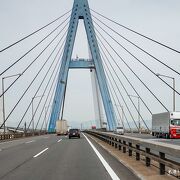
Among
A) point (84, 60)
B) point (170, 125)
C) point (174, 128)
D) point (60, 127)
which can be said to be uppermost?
point (84, 60)

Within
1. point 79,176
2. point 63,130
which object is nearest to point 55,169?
point 79,176

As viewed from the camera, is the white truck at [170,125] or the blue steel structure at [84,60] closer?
the white truck at [170,125]

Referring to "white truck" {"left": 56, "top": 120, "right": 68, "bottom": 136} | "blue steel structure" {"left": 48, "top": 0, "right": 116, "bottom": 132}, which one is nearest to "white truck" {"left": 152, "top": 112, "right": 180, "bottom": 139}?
"blue steel structure" {"left": 48, "top": 0, "right": 116, "bottom": 132}

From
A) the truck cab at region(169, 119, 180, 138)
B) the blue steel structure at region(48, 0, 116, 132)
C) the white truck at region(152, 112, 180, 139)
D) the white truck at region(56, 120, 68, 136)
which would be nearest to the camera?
the truck cab at region(169, 119, 180, 138)

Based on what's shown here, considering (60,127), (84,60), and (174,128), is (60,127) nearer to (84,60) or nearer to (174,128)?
(84,60)

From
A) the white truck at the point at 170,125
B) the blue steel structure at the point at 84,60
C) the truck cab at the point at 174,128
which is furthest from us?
the blue steel structure at the point at 84,60

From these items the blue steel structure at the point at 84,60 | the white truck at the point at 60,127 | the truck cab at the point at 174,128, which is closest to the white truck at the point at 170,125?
the truck cab at the point at 174,128

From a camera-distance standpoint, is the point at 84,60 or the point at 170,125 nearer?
the point at 170,125

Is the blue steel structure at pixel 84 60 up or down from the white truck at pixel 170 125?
up

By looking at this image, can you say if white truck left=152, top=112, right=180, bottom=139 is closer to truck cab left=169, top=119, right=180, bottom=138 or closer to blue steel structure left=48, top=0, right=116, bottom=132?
truck cab left=169, top=119, right=180, bottom=138

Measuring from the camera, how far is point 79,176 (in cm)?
1308

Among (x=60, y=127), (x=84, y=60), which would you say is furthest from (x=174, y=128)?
(x=60, y=127)

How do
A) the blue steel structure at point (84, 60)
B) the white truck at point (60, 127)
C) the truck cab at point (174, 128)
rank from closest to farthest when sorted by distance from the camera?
the truck cab at point (174, 128), the blue steel structure at point (84, 60), the white truck at point (60, 127)

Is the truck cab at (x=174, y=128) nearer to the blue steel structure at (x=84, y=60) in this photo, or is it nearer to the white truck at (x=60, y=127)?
the blue steel structure at (x=84, y=60)
